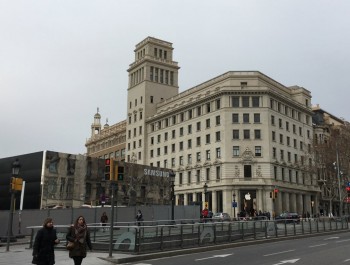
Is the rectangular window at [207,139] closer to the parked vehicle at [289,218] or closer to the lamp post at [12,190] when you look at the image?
the parked vehicle at [289,218]

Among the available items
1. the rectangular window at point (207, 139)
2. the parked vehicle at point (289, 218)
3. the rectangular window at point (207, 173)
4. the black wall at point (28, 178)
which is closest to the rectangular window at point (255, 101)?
the rectangular window at point (207, 139)

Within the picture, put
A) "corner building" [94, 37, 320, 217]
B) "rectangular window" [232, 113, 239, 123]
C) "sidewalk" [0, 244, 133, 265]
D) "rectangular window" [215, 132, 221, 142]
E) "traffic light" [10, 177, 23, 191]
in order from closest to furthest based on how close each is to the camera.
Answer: "sidewalk" [0, 244, 133, 265], "traffic light" [10, 177, 23, 191], "corner building" [94, 37, 320, 217], "rectangular window" [232, 113, 239, 123], "rectangular window" [215, 132, 221, 142]

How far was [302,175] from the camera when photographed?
77.4m

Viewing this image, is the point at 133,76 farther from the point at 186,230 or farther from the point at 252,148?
the point at 186,230

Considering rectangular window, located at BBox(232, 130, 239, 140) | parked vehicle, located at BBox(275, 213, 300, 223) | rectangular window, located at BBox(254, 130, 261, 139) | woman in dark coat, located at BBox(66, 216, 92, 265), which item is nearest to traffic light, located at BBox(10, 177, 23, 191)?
woman in dark coat, located at BBox(66, 216, 92, 265)

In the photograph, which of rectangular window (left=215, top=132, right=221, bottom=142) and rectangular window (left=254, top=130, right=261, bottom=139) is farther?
rectangular window (left=215, top=132, right=221, bottom=142)

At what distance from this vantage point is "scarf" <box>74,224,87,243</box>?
10.2 meters

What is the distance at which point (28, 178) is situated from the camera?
41.4m

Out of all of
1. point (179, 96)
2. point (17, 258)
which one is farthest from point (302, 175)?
point (17, 258)

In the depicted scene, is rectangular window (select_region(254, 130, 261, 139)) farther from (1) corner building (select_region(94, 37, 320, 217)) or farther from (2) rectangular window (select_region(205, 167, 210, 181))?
(2) rectangular window (select_region(205, 167, 210, 181))

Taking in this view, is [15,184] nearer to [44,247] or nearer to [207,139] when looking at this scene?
[44,247]

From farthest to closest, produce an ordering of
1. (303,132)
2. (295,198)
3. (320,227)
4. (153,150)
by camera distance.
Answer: (153,150) → (303,132) → (295,198) → (320,227)

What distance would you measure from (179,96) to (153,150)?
12873 millimetres

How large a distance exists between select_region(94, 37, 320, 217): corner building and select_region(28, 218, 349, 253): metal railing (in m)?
39.9
